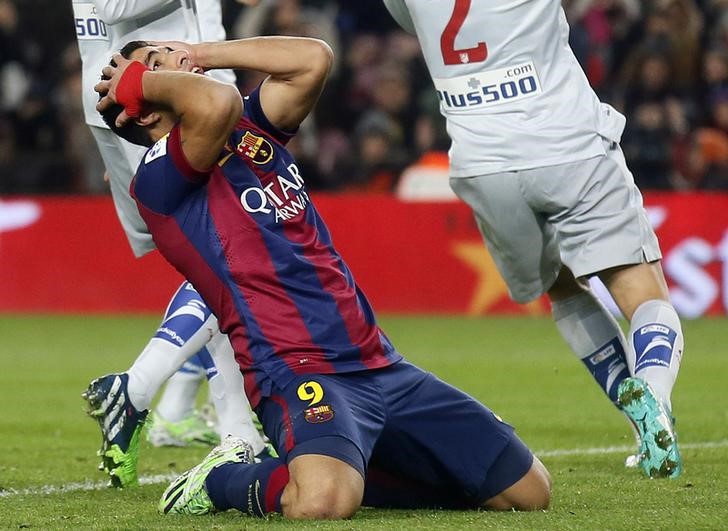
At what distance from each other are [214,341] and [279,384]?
112 centimetres

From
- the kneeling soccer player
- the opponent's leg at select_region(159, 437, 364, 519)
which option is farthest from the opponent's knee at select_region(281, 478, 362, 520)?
the kneeling soccer player

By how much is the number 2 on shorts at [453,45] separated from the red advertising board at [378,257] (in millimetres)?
Answer: 7206

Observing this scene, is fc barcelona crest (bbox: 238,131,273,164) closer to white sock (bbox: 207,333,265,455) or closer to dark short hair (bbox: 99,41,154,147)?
dark short hair (bbox: 99,41,154,147)

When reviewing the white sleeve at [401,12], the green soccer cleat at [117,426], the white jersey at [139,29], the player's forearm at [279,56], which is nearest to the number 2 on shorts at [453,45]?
the white sleeve at [401,12]

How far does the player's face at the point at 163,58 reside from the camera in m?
4.71

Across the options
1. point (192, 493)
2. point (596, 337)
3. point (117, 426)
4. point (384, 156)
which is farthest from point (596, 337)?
point (384, 156)

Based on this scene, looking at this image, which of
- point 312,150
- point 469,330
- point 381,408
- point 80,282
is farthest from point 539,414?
point 312,150

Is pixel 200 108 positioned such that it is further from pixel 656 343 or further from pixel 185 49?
pixel 656 343

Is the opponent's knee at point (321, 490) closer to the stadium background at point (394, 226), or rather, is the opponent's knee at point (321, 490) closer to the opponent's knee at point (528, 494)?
the opponent's knee at point (528, 494)

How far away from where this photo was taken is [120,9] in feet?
18.3

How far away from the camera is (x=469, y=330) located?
12.1 metres

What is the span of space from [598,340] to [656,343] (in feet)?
1.51

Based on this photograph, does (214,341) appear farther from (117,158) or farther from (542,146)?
(542,146)

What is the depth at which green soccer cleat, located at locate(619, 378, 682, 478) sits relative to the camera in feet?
16.6
